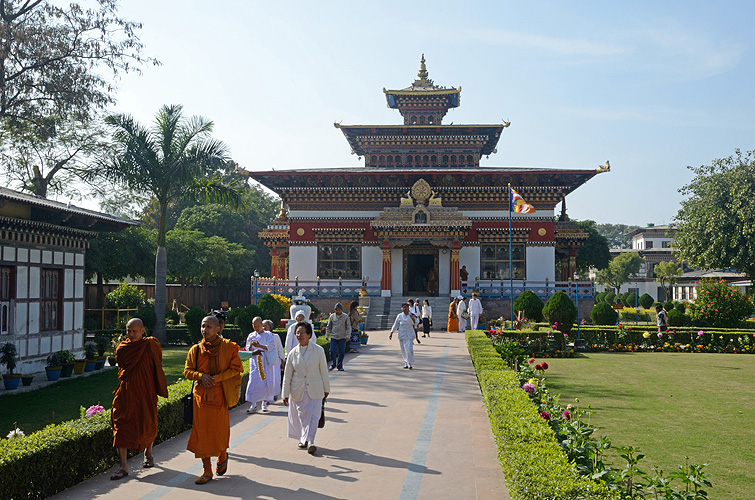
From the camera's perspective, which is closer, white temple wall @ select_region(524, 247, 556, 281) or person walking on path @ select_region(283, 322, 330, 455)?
person walking on path @ select_region(283, 322, 330, 455)

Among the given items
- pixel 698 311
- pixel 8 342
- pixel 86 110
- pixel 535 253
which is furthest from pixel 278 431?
pixel 535 253

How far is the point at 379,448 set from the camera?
8.43m

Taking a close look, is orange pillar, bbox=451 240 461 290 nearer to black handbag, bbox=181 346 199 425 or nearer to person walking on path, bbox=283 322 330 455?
person walking on path, bbox=283 322 330 455

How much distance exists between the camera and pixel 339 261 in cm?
3509

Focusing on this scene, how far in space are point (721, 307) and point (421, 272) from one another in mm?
15513

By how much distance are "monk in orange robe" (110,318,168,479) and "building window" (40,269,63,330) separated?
1075 centimetres

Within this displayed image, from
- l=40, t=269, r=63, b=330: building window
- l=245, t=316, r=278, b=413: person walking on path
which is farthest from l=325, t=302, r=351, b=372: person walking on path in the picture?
l=40, t=269, r=63, b=330: building window

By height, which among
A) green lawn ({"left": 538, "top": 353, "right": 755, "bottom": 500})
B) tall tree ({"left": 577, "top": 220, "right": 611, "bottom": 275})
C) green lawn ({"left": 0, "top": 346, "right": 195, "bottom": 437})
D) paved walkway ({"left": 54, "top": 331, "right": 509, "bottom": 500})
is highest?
tall tree ({"left": 577, "top": 220, "right": 611, "bottom": 275})

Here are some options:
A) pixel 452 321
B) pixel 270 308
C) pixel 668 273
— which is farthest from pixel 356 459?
pixel 668 273

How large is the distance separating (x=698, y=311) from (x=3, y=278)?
24.1m

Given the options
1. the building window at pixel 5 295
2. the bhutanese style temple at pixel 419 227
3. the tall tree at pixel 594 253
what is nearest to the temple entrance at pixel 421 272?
the bhutanese style temple at pixel 419 227

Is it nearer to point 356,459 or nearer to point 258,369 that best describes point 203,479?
point 356,459

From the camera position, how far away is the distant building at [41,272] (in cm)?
1491

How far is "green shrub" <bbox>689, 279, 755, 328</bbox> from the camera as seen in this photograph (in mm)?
25156
